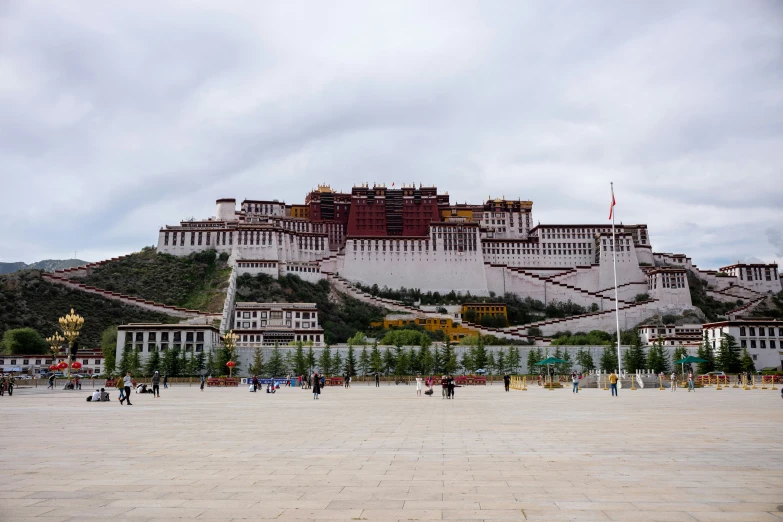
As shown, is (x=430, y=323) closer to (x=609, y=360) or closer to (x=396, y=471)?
(x=609, y=360)

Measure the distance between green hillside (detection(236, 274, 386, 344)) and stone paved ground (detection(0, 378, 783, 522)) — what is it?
7588 centimetres

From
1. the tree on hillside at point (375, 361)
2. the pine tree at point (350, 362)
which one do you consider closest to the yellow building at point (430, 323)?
the pine tree at point (350, 362)

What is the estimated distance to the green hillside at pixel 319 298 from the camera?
94062mm

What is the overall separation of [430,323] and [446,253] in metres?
20.6

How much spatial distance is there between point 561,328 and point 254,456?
8726 cm

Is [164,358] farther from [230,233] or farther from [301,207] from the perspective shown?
[301,207]

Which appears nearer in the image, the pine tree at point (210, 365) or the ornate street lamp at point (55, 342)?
the ornate street lamp at point (55, 342)

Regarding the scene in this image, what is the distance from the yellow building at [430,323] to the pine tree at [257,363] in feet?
78.4

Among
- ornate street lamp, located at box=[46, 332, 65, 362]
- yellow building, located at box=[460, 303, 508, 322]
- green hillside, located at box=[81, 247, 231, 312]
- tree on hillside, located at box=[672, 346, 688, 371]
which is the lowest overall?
tree on hillside, located at box=[672, 346, 688, 371]

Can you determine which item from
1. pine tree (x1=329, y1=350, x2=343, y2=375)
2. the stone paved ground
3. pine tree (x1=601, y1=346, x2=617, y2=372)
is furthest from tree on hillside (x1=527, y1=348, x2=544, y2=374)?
the stone paved ground

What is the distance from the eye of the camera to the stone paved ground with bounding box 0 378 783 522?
6.65m

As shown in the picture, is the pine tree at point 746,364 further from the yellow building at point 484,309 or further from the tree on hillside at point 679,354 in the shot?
the yellow building at point 484,309

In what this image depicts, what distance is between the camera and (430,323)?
93.8m

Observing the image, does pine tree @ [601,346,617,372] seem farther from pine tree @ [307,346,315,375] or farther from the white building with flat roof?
pine tree @ [307,346,315,375]
